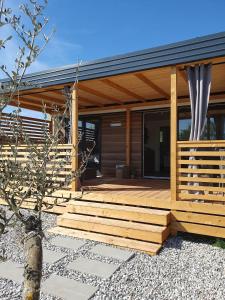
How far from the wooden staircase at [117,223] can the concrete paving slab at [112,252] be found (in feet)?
0.51

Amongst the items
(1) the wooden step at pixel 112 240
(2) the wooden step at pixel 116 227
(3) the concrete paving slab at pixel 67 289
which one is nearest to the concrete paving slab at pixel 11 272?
(3) the concrete paving slab at pixel 67 289

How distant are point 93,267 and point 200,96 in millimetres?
2915

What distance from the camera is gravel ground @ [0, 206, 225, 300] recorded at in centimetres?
262

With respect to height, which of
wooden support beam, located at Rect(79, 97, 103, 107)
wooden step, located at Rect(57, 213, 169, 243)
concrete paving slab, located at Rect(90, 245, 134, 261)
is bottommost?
concrete paving slab, located at Rect(90, 245, 134, 261)

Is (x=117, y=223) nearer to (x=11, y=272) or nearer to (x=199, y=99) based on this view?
(x=11, y=272)

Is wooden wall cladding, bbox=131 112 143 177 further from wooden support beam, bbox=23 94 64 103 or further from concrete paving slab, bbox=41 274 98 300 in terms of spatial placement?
concrete paving slab, bbox=41 274 98 300

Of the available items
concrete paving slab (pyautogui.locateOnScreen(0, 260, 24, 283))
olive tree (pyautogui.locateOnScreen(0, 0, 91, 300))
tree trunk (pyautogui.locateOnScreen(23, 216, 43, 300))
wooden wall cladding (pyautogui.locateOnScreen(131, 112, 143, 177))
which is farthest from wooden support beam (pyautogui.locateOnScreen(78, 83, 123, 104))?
tree trunk (pyautogui.locateOnScreen(23, 216, 43, 300))

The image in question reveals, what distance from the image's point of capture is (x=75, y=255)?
3.52 meters

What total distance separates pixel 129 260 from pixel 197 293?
98cm

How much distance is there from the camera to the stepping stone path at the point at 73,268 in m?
2.63

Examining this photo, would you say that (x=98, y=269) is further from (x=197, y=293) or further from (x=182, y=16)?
(x=182, y=16)

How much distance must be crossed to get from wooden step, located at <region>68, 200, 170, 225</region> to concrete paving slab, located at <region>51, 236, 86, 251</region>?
0.68 metres

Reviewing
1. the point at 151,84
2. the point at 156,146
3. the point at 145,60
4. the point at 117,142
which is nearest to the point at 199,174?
the point at 145,60

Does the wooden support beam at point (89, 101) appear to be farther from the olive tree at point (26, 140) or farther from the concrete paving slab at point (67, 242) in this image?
the olive tree at point (26, 140)
